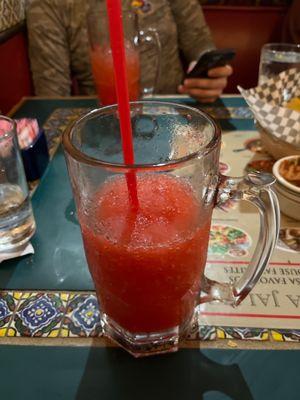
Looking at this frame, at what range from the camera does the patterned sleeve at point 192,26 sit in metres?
1.95

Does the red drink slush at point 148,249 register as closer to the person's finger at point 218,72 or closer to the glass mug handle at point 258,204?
the glass mug handle at point 258,204

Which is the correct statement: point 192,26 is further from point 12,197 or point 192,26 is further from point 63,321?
point 63,321

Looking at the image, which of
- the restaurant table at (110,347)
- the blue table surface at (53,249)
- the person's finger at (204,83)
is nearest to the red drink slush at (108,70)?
the person's finger at (204,83)

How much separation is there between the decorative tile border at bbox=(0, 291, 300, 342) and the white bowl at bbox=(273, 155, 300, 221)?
280mm

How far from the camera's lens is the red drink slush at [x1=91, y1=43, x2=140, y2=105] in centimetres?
129

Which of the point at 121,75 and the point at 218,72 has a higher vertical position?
the point at 121,75

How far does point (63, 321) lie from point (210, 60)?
1070mm

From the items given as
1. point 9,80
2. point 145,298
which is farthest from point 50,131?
point 145,298

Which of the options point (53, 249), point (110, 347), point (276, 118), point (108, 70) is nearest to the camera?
point (110, 347)

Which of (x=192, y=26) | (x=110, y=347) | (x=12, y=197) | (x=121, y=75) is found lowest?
(x=110, y=347)

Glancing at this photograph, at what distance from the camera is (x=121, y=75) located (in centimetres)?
48

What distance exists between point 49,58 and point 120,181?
150 cm

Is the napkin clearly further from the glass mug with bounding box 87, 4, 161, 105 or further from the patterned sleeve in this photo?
the patterned sleeve

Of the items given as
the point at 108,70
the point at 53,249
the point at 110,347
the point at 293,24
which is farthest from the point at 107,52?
the point at 293,24
